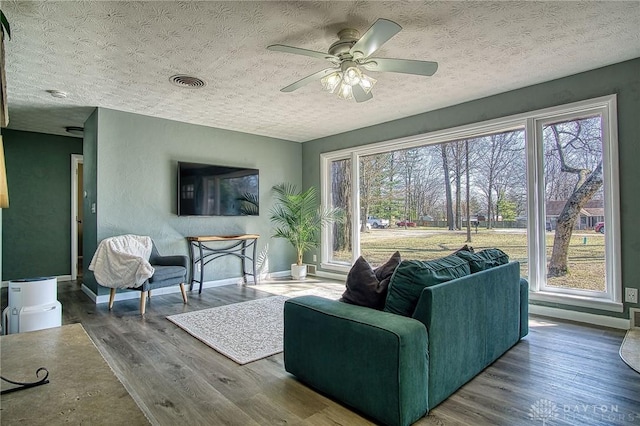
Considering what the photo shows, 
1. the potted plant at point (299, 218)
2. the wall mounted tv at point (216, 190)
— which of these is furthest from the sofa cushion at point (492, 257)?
the wall mounted tv at point (216, 190)

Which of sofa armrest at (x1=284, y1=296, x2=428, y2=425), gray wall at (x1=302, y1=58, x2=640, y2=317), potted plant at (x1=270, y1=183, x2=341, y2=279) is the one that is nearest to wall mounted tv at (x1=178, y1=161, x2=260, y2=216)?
potted plant at (x1=270, y1=183, x2=341, y2=279)

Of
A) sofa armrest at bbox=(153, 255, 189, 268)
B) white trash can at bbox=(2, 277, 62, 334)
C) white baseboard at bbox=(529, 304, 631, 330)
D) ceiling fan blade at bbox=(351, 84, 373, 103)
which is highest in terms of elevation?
ceiling fan blade at bbox=(351, 84, 373, 103)

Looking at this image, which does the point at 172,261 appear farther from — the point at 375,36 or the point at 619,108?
the point at 619,108

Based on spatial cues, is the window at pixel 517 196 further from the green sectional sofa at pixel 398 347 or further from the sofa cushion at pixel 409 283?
the sofa cushion at pixel 409 283

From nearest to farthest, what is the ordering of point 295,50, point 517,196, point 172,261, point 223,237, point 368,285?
point 368,285
point 295,50
point 517,196
point 172,261
point 223,237

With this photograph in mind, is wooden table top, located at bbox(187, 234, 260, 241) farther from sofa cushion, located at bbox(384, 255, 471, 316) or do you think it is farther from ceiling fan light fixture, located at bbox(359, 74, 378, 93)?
sofa cushion, located at bbox(384, 255, 471, 316)

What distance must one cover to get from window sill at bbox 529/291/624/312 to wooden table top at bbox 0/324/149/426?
13.3ft

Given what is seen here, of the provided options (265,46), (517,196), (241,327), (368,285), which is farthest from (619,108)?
(241,327)

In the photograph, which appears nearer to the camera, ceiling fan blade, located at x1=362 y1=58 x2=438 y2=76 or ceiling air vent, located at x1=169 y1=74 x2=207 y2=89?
ceiling fan blade, located at x1=362 y1=58 x2=438 y2=76

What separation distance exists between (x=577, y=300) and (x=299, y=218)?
3.95 m

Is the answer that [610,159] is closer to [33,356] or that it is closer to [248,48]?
[248,48]

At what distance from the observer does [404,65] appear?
257cm

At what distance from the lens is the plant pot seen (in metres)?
6.04

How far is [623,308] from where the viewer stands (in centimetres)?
325
